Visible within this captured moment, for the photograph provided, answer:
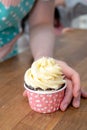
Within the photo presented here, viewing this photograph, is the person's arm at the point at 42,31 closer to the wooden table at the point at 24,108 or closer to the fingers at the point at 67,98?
the wooden table at the point at 24,108

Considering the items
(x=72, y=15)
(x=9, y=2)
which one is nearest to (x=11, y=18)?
(x=9, y=2)

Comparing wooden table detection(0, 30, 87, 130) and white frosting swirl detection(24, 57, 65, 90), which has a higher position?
white frosting swirl detection(24, 57, 65, 90)

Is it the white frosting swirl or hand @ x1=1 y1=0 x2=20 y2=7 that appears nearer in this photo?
the white frosting swirl

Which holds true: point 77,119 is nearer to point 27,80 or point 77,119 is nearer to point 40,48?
point 27,80

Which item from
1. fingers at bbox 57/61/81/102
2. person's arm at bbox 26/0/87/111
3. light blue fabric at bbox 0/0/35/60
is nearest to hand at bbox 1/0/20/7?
light blue fabric at bbox 0/0/35/60

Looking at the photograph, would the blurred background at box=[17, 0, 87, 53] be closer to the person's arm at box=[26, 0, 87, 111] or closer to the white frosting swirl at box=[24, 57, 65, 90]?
the person's arm at box=[26, 0, 87, 111]

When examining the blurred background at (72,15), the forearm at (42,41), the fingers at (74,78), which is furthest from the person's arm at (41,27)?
the blurred background at (72,15)
